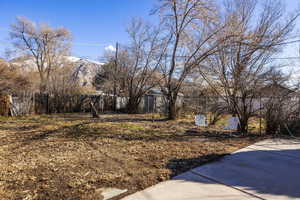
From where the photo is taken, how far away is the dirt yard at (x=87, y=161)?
214 centimetres

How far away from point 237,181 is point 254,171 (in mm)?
569

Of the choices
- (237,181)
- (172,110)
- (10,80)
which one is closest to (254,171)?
(237,181)

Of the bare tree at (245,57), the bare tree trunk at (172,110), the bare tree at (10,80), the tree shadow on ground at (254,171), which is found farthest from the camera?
the bare tree at (10,80)

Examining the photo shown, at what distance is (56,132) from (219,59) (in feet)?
20.9

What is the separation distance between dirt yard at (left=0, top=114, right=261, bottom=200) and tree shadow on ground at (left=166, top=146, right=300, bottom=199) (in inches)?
6.5

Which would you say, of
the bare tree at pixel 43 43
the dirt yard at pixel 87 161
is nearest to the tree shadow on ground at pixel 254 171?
the dirt yard at pixel 87 161

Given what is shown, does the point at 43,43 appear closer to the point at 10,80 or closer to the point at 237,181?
the point at 10,80

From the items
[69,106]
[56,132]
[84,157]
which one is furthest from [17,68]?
[84,157]

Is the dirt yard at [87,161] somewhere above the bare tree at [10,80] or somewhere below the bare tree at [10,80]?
below

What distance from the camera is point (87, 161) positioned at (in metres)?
3.02

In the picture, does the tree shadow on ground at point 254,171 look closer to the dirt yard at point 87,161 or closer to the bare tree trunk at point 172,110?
the dirt yard at point 87,161

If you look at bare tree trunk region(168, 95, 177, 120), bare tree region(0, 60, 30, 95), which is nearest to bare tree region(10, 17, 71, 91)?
bare tree region(0, 60, 30, 95)

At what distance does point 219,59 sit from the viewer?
6.77 metres

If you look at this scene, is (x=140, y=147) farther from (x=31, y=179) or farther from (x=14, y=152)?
(x=14, y=152)
